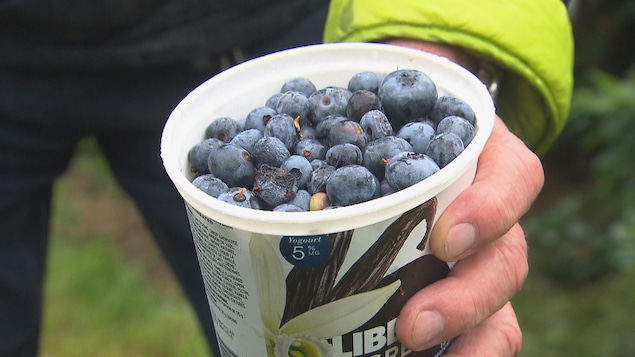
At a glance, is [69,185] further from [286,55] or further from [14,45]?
[286,55]

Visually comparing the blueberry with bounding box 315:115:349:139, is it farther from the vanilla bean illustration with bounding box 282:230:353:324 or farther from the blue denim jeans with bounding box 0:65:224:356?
the blue denim jeans with bounding box 0:65:224:356

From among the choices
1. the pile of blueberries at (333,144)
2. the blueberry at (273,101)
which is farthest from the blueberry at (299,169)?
the blueberry at (273,101)

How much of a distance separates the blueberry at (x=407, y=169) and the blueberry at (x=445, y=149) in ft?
0.06

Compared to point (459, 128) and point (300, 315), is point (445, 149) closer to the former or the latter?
point (459, 128)

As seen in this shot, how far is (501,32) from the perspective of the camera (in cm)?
85

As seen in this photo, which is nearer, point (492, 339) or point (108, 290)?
point (492, 339)

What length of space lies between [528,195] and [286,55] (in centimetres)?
31

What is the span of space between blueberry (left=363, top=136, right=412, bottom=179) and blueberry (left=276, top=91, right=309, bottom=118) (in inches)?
3.7

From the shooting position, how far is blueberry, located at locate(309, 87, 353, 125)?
2.34 feet

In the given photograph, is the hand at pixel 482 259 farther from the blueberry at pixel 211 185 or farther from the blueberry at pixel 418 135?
the blueberry at pixel 211 185

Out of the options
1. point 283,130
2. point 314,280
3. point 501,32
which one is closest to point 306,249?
point 314,280

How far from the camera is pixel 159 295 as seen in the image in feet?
6.74

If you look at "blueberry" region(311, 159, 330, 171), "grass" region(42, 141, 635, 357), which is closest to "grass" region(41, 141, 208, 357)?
"grass" region(42, 141, 635, 357)

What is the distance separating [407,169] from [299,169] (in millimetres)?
104
